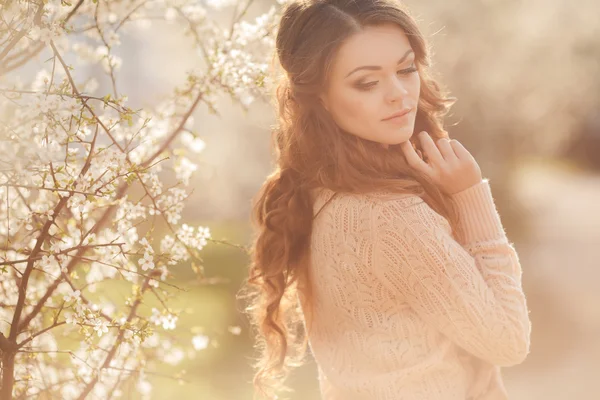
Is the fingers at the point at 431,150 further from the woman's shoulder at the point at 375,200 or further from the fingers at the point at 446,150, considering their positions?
the woman's shoulder at the point at 375,200

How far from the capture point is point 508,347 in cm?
186

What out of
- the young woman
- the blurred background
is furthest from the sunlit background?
the young woman

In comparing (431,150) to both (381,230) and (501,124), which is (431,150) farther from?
(501,124)

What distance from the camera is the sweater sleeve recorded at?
1811 mm

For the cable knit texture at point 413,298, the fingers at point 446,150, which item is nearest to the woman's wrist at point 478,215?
the cable knit texture at point 413,298

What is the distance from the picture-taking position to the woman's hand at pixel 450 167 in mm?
2020

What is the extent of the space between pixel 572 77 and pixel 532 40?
1.37 m

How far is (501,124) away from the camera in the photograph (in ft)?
40.4

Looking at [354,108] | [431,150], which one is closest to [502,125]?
[431,150]

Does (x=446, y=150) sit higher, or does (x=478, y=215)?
(x=446, y=150)

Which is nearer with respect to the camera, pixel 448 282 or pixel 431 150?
pixel 448 282

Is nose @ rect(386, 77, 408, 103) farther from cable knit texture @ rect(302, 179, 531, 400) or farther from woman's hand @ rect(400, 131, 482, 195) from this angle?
cable knit texture @ rect(302, 179, 531, 400)

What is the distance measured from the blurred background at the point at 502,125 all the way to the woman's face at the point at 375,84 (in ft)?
18.1

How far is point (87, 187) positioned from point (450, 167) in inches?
38.7
